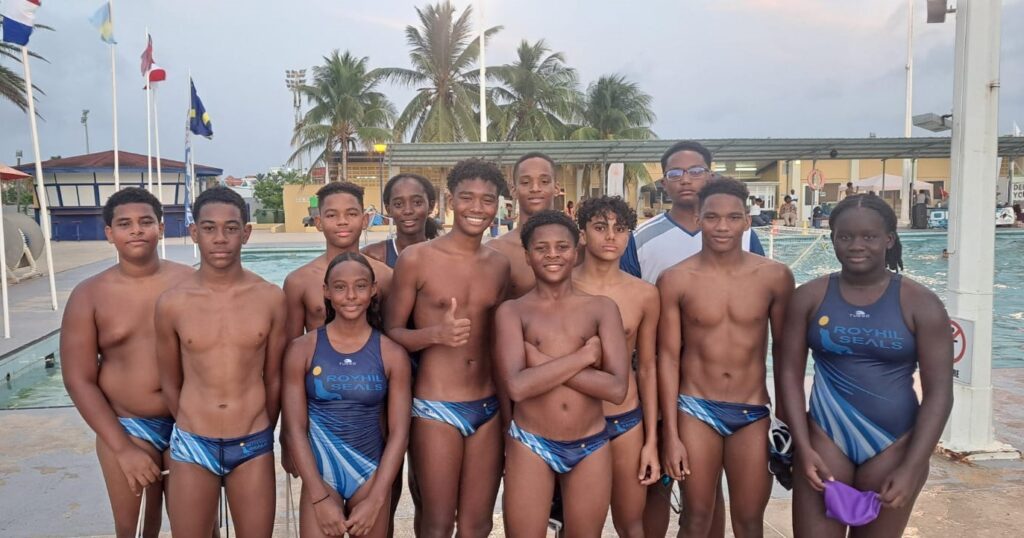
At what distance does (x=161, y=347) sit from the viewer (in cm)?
314

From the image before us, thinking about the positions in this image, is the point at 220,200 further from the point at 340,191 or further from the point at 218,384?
the point at 218,384

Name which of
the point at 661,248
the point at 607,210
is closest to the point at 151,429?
the point at 607,210

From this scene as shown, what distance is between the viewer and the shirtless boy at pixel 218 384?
308 centimetres

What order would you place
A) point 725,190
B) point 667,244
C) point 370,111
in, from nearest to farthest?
point 725,190
point 667,244
point 370,111

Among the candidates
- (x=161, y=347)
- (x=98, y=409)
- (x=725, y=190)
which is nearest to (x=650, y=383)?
(x=725, y=190)

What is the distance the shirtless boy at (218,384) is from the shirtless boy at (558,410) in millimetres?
1069

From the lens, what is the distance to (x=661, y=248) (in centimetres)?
417

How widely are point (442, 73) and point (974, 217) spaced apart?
27.4 meters

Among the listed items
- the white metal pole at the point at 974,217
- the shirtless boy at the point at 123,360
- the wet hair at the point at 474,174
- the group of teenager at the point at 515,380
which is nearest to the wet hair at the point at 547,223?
the group of teenager at the point at 515,380

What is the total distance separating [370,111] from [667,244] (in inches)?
1215

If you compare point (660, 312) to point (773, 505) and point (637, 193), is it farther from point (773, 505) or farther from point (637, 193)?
point (637, 193)

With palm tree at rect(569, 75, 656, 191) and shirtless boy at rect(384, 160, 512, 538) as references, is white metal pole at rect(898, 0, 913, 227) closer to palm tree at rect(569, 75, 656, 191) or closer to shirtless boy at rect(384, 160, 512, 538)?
palm tree at rect(569, 75, 656, 191)

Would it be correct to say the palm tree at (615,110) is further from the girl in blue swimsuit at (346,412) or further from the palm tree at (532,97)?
the girl in blue swimsuit at (346,412)

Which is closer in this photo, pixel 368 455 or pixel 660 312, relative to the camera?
pixel 368 455
